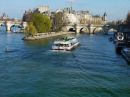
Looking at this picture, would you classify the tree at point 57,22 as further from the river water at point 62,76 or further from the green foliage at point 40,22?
the river water at point 62,76

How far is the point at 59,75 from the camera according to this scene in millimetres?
23328


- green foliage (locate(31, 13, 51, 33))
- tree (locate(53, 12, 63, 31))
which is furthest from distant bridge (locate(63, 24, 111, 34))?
green foliage (locate(31, 13, 51, 33))

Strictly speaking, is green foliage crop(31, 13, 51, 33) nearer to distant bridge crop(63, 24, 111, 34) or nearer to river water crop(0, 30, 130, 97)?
distant bridge crop(63, 24, 111, 34)

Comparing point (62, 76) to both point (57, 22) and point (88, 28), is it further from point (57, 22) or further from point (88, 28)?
point (88, 28)

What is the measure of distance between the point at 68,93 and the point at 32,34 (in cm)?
4109

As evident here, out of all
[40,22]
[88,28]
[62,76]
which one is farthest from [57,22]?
[62,76]

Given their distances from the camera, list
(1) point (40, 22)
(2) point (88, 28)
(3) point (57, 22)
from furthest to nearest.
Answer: (2) point (88, 28), (3) point (57, 22), (1) point (40, 22)

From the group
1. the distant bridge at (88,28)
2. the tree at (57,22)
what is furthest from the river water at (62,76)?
the distant bridge at (88,28)

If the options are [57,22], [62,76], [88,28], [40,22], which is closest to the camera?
[62,76]

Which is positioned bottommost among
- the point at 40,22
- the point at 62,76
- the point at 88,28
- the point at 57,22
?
the point at 62,76

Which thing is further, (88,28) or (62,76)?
(88,28)

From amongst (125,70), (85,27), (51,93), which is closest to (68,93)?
(51,93)

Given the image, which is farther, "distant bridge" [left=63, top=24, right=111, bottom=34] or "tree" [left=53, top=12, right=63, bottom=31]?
"distant bridge" [left=63, top=24, right=111, bottom=34]

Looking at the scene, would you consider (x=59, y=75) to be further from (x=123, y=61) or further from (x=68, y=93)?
(x=123, y=61)
